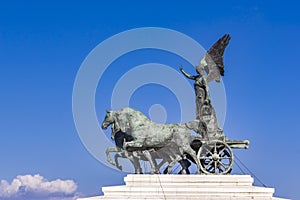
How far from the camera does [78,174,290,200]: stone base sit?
1111 inches

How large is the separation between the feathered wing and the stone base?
18.7 ft

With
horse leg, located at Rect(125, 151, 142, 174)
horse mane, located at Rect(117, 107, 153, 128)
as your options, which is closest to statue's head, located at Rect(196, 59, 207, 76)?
horse mane, located at Rect(117, 107, 153, 128)

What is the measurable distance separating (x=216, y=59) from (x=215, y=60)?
8 centimetres

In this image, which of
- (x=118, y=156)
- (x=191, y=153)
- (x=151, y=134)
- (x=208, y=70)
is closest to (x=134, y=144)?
(x=151, y=134)

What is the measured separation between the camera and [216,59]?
105 ft

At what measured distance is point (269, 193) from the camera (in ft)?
93.5

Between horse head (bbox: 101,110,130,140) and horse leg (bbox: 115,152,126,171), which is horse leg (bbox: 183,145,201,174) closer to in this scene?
horse head (bbox: 101,110,130,140)

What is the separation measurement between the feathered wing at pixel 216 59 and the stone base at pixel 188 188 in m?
5.71

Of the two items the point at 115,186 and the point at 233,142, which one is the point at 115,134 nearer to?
the point at 115,186

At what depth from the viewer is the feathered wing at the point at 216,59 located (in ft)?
104

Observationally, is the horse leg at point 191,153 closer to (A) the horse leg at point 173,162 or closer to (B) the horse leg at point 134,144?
(A) the horse leg at point 173,162

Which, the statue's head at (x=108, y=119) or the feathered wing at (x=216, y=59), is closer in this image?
the statue's head at (x=108, y=119)

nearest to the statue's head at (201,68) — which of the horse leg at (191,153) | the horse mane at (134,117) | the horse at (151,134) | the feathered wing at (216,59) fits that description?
the feathered wing at (216,59)

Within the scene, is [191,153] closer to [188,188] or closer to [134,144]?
[188,188]
